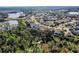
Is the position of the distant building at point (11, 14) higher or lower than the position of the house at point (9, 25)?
higher

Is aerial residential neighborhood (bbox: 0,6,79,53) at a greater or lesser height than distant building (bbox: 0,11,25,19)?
lesser

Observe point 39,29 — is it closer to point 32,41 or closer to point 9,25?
point 32,41

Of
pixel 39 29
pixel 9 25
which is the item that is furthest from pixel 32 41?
pixel 9 25

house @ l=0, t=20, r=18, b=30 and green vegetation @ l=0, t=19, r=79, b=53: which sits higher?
house @ l=0, t=20, r=18, b=30

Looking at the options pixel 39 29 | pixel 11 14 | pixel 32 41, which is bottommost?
pixel 32 41

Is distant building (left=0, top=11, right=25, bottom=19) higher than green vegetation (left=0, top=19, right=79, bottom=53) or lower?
higher

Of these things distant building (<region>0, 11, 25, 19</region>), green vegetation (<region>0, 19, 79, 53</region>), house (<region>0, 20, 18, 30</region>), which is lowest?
green vegetation (<region>0, 19, 79, 53</region>)

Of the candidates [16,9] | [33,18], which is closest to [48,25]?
[33,18]
